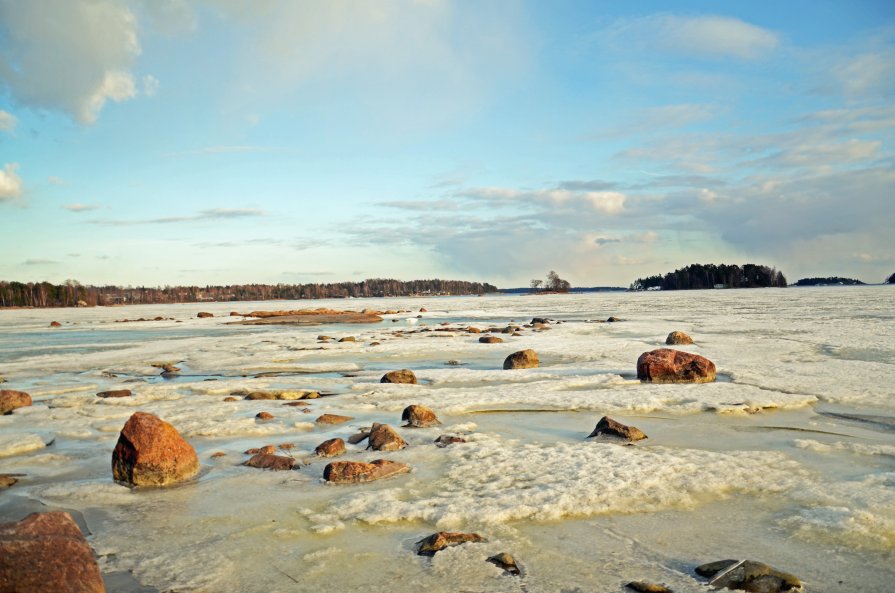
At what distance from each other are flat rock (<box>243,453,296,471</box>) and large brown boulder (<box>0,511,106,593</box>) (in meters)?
2.83

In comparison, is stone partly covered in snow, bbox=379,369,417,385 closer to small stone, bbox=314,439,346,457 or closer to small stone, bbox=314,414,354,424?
small stone, bbox=314,414,354,424

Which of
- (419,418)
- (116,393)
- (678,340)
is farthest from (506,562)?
(678,340)

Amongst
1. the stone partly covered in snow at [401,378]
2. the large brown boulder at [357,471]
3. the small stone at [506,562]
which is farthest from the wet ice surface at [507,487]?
the stone partly covered in snow at [401,378]

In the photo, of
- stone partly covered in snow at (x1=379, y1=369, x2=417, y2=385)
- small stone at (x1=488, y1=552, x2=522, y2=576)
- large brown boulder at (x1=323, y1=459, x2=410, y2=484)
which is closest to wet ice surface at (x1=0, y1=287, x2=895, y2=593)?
small stone at (x1=488, y1=552, x2=522, y2=576)

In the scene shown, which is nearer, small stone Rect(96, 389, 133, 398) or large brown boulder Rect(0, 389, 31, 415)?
large brown boulder Rect(0, 389, 31, 415)

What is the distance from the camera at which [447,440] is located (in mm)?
7844

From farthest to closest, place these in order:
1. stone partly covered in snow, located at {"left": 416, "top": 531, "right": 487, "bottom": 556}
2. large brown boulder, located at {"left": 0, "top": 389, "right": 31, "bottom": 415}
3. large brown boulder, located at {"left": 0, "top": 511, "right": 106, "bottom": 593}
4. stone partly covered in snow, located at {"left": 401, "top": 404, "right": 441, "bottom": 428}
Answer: large brown boulder, located at {"left": 0, "top": 389, "right": 31, "bottom": 415} → stone partly covered in snow, located at {"left": 401, "top": 404, "right": 441, "bottom": 428} → stone partly covered in snow, located at {"left": 416, "top": 531, "right": 487, "bottom": 556} → large brown boulder, located at {"left": 0, "top": 511, "right": 106, "bottom": 593}

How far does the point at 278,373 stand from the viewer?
616 inches

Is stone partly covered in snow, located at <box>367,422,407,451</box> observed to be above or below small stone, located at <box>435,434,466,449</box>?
above

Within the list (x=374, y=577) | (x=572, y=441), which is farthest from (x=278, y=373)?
(x=374, y=577)

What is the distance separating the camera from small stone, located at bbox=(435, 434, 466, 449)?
7.73 meters

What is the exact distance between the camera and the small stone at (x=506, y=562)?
13.7 feet

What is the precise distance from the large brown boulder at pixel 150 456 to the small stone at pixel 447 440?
288 cm

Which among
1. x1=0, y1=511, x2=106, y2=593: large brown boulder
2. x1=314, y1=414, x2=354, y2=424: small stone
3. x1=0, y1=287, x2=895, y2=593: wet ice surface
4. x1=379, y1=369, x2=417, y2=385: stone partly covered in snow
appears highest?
x1=0, y1=511, x2=106, y2=593: large brown boulder
